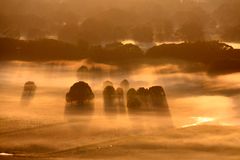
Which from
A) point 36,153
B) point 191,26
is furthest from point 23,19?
point 36,153

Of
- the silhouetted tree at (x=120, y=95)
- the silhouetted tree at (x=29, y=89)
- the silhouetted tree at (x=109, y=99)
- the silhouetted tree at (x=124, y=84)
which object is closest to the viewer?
the silhouetted tree at (x=109, y=99)

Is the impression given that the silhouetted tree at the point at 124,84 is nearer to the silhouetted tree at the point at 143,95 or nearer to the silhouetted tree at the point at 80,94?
the silhouetted tree at the point at 143,95

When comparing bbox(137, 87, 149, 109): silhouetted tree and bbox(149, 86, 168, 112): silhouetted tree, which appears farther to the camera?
bbox(137, 87, 149, 109): silhouetted tree

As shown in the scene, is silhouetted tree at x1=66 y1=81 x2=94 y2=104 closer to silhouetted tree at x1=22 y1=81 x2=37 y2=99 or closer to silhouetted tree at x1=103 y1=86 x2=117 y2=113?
silhouetted tree at x1=103 y1=86 x2=117 y2=113

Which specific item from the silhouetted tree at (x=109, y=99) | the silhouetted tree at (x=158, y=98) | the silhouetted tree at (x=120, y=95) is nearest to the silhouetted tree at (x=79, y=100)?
the silhouetted tree at (x=109, y=99)

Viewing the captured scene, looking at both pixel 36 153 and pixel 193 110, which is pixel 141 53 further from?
pixel 36 153

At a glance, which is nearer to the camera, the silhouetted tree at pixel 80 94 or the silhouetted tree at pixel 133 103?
the silhouetted tree at pixel 133 103

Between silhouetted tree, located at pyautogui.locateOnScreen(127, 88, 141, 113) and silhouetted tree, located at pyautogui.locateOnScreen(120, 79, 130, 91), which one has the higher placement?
silhouetted tree, located at pyautogui.locateOnScreen(120, 79, 130, 91)

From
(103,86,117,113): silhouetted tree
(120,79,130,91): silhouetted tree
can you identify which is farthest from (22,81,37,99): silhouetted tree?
(120,79,130,91): silhouetted tree

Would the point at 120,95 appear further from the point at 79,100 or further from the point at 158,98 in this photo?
the point at 79,100

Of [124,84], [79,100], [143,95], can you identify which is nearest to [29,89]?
[79,100]

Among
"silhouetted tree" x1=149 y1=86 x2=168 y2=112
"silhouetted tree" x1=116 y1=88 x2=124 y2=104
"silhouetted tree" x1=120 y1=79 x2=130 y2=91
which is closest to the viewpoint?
"silhouetted tree" x1=149 y1=86 x2=168 y2=112

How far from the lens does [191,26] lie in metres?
33.3

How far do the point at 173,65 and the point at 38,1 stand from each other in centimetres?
1801
